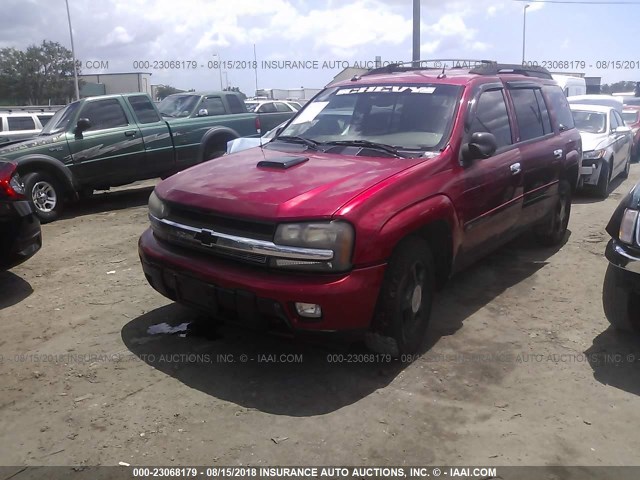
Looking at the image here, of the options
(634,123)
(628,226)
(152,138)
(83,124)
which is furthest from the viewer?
(634,123)

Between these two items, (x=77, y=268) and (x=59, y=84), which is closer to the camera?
(x=77, y=268)

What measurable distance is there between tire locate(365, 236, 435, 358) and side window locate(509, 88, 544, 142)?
206 centimetres

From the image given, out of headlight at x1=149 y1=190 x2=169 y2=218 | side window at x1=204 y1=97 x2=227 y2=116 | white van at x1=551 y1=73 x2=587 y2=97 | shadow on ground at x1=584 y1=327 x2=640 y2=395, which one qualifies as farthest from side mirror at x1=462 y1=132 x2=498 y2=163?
white van at x1=551 y1=73 x2=587 y2=97

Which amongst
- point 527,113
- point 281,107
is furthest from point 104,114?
point 281,107

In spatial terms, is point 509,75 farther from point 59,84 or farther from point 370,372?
point 59,84

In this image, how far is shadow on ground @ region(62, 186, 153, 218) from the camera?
30.5 feet

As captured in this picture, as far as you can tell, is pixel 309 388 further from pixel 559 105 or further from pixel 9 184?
pixel 559 105

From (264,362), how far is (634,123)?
15.7 metres

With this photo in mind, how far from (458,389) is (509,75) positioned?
127 inches

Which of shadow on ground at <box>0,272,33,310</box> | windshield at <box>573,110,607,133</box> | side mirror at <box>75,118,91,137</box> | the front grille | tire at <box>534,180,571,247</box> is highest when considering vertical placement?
side mirror at <box>75,118,91,137</box>

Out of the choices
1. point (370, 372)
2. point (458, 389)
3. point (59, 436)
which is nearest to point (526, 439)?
point (458, 389)

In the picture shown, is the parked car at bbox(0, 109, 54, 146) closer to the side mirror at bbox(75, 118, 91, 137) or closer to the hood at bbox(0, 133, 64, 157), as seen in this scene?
the hood at bbox(0, 133, 64, 157)

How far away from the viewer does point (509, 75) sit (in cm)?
540

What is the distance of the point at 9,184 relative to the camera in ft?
15.9
